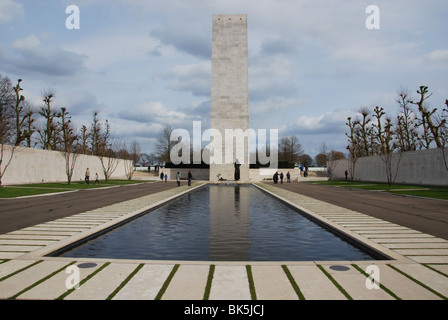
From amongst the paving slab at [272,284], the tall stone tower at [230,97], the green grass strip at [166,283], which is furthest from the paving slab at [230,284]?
the tall stone tower at [230,97]

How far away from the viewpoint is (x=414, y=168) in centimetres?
3803

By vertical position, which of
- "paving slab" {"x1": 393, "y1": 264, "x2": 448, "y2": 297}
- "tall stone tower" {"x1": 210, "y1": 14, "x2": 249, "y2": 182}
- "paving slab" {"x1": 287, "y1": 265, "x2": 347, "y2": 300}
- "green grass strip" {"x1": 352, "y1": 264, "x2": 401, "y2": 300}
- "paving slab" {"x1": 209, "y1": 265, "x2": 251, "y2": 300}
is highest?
"tall stone tower" {"x1": 210, "y1": 14, "x2": 249, "y2": 182}

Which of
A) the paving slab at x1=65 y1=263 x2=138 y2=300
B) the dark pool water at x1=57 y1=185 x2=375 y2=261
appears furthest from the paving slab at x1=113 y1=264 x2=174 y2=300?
the dark pool water at x1=57 y1=185 x2=375 y2=261

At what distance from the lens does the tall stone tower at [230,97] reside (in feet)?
177

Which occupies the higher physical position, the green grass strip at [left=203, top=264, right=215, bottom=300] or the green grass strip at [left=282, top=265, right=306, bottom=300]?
the green grass strip at [left=203, top=264, right=215, bottom=300]

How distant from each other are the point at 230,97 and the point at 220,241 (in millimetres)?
46312

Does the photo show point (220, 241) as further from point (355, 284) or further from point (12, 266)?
point (12, 266)

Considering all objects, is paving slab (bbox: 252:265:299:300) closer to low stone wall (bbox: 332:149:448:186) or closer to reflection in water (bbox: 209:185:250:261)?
reflection in water (bbox: 209:185:250:261)

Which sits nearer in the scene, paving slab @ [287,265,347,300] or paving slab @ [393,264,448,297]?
paving slab @ [287,265,347,300]

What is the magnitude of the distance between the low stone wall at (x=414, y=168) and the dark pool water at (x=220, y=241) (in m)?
25.7

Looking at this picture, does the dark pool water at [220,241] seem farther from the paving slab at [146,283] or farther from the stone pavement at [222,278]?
the paving slab at [146,283]

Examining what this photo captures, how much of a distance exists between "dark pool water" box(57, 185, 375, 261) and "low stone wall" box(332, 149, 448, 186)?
A: 1011 inches

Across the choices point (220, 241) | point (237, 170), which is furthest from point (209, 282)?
point (237, 170)

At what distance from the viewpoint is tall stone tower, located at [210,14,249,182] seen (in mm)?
53938
